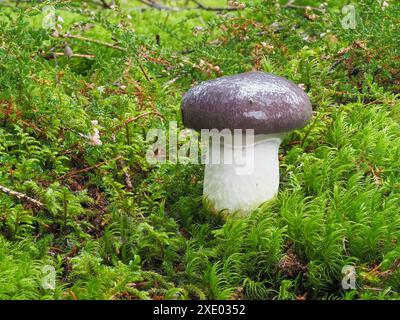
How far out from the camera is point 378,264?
2.26 metres

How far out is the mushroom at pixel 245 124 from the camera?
7.51 ft

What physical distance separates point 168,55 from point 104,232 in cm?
148

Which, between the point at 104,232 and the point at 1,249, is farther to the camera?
the point at 104,232

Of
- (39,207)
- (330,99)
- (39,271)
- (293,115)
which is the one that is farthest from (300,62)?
(39,271)

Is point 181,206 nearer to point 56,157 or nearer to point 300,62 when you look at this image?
point 56,157

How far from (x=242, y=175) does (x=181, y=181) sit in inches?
17.1

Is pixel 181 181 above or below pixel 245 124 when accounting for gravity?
below

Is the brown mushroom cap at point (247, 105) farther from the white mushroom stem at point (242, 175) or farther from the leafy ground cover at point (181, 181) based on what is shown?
the leafy ground cover at point (181, 181)

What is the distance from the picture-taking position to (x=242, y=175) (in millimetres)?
2518

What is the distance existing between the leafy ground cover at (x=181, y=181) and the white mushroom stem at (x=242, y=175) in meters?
0.07
